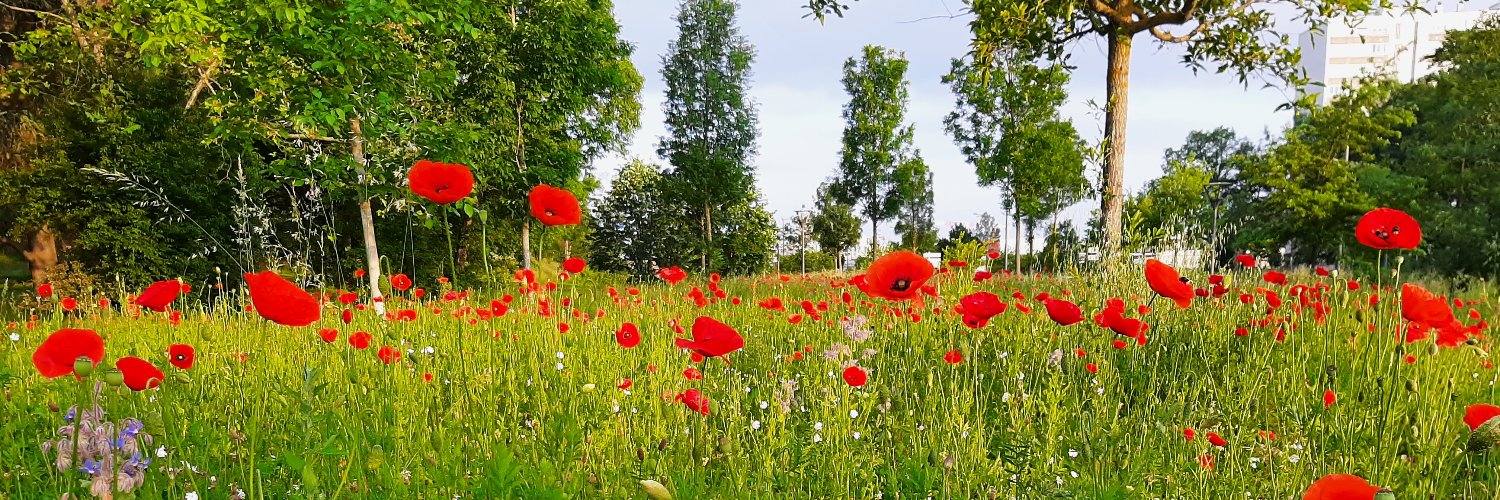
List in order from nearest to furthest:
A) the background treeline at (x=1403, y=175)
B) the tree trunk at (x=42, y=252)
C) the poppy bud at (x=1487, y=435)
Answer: the poppy bud at (x=1487, y=435) → the tree trunk at (x=42, y=252) → the background treeline at (x=1403, y=175)

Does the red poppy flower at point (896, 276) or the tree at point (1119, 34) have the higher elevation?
the tree at point (1119, 34)

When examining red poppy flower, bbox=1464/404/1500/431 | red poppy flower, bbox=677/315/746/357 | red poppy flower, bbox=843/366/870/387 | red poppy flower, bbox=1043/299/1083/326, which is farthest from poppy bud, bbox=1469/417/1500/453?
red poppy flower, bbox=677/315/746/357

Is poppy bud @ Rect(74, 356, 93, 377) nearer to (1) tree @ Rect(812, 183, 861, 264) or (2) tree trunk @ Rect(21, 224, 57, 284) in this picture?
(2) tree trunk @ Rect(21, 224, 57, 284)

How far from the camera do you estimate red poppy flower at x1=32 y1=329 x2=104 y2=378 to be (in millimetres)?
1567

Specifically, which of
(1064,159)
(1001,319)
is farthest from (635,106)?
(1001,319)

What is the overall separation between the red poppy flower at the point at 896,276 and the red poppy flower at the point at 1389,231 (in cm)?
123

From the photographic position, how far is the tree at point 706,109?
82.4 feet

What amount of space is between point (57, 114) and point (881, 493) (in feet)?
50.6

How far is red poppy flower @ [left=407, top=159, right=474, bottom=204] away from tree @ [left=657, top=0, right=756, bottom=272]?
22.7 metres

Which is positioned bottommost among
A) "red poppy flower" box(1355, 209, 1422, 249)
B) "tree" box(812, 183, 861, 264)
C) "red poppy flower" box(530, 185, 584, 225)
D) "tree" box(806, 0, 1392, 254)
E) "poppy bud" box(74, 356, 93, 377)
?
"tree" box(812, 183, 861, 264)

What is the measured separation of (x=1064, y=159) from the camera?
77.9 ft

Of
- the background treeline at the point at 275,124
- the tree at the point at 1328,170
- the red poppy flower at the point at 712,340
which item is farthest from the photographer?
the tree at the point at 1328,170

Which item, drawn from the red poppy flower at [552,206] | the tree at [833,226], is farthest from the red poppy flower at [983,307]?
the tree at [833,226]

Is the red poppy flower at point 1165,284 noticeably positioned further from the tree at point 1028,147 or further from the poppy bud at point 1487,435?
the tree at point 1028,147
